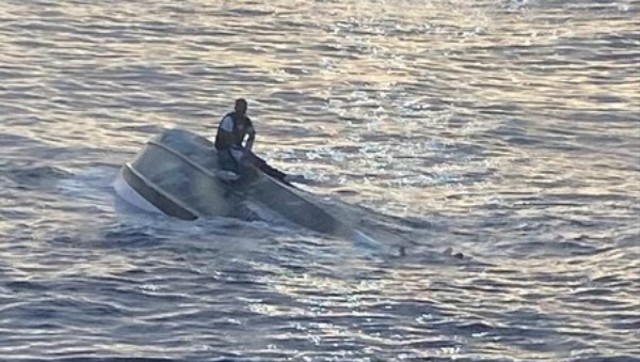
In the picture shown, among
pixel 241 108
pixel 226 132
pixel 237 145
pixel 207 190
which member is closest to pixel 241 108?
pixel 241 108

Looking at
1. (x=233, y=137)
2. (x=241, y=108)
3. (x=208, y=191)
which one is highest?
(x=241, y=108)

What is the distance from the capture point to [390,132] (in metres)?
33.3

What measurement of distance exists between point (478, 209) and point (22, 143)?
8.59 meters

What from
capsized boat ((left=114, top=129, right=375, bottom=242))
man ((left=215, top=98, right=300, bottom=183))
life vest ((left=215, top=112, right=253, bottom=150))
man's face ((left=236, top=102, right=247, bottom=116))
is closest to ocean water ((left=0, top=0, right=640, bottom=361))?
capsized boat ((left=114, top=129, right=375, bottom=242))

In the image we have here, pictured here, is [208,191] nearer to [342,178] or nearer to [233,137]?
[233,137]

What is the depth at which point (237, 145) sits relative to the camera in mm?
26453

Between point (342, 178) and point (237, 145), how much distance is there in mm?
3330

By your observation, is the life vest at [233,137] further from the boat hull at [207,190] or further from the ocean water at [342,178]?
the ocean water at [342,178]

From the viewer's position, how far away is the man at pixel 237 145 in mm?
26031

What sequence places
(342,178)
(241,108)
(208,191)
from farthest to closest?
1. (342,178)
2. (241,108)
3. (208,191)

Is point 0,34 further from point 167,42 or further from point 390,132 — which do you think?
point 390,132

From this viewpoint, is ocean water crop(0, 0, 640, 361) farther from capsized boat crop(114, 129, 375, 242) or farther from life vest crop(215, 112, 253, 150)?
life vest crop(215, 112, 253, 150)

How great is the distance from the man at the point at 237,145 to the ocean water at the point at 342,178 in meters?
1.26

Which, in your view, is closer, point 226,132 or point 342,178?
point 226,132
